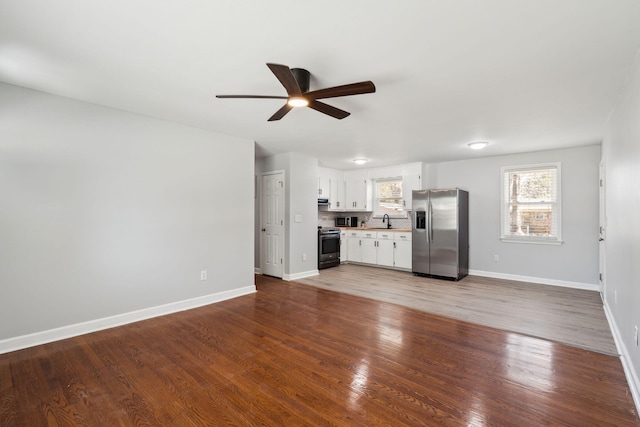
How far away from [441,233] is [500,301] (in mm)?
1737

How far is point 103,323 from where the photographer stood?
322 cm

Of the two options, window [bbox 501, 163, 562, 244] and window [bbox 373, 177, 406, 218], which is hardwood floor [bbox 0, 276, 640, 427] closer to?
window [bbox 501, 163, 562, 244]

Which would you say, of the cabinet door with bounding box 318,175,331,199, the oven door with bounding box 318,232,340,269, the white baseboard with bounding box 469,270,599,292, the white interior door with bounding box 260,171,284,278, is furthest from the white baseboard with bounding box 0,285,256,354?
the white baseboard with bounding box 469,270,599,292

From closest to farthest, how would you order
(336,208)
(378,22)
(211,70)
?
(378,22), (211,70), (336,208)

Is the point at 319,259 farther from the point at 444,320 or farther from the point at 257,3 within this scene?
the point at 257,3

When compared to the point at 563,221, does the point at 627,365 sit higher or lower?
lower

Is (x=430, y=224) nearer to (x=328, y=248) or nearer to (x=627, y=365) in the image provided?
(x=328, y=248)

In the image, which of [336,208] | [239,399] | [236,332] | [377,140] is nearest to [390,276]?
[336,208]

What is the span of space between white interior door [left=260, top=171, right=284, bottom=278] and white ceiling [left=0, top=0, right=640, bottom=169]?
2214 mm

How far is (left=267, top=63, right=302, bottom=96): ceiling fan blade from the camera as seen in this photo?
Answer: 77.3 inches

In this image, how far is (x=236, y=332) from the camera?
314 centimetres

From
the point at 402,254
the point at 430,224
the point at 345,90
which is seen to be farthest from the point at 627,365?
the point at 402,254

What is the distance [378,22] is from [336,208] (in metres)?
5.72

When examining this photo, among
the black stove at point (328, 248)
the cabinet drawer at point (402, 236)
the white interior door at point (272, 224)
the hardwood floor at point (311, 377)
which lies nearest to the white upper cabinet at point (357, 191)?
the black stove at point (328, 248)
